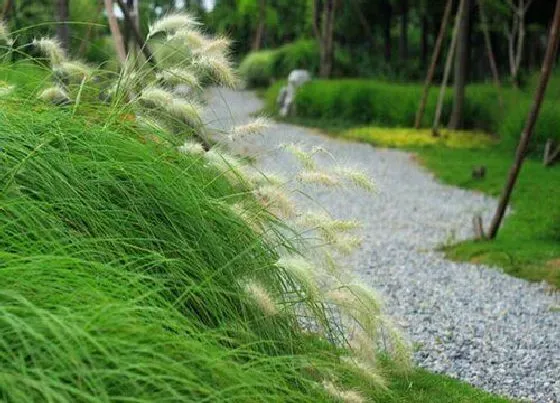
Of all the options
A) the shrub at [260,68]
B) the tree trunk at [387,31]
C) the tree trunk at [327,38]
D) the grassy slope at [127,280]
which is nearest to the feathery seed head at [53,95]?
the grassy slope at [127,280]

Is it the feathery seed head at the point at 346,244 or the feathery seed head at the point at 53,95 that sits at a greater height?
the feathery seed head at the point at 53,95

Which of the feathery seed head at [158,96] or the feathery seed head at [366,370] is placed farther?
the feathery seed head at [158,96]

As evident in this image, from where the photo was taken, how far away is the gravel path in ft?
12.5

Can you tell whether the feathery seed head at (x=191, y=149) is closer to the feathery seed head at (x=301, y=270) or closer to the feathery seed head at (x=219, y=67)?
the feathery seed head at (x=219, y=67)

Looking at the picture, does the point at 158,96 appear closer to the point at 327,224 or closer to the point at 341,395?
the point at 327,224

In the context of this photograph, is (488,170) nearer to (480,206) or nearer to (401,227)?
(480,206)

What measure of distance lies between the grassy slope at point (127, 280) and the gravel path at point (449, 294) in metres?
0.42

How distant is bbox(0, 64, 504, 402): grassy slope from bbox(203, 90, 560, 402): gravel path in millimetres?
421

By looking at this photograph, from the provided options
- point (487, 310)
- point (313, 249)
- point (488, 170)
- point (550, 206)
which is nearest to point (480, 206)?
point (550, 206)

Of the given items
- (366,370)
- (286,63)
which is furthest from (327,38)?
(366,370)

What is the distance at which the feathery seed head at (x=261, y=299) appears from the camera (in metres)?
2.41

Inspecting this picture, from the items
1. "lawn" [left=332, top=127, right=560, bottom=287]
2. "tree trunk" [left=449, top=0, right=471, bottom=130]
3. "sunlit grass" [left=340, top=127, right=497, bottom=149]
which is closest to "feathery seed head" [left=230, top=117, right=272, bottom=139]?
"lawn" [left=332, top=127, right=560, bottom=287]

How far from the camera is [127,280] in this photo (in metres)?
2.28

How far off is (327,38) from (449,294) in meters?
12.1
